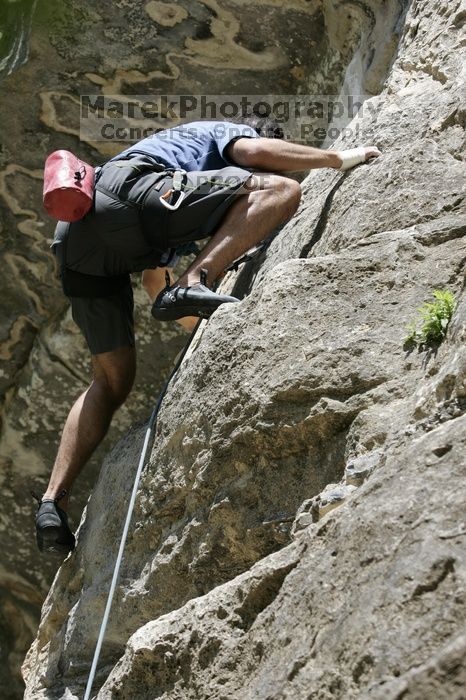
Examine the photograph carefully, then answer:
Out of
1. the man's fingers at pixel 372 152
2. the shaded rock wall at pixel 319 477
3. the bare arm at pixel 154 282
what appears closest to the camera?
the shaded rock wall at pixel 319 477

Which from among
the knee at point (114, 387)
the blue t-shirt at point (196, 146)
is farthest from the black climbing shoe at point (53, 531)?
the blue t-shirt at point (196, 146)

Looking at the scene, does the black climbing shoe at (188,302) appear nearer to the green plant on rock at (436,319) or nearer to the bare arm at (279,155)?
the bare arm at (279,155)

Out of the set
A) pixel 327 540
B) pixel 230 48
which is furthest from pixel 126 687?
pixel 230 48

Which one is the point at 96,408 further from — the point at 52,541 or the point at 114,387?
the point at 52,541

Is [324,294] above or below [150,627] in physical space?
above

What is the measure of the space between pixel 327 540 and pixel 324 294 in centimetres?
119

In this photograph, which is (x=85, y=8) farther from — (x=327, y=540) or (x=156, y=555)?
(x=327, y=540)

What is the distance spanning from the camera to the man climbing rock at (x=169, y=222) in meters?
4.12

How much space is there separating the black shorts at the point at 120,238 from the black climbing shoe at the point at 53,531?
2.27ft

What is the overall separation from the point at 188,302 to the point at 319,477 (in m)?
1.07

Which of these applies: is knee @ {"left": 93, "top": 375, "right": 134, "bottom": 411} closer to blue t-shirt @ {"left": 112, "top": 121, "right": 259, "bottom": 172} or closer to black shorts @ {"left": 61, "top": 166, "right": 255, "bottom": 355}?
black shorts @ {"left": 61, "top": 166, "right": 255, "bottom": 355}

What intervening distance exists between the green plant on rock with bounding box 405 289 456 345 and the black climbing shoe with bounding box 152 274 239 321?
0.98 m

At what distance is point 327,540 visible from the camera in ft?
8.10

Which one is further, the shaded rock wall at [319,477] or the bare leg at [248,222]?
the bare leg at [248,222]
